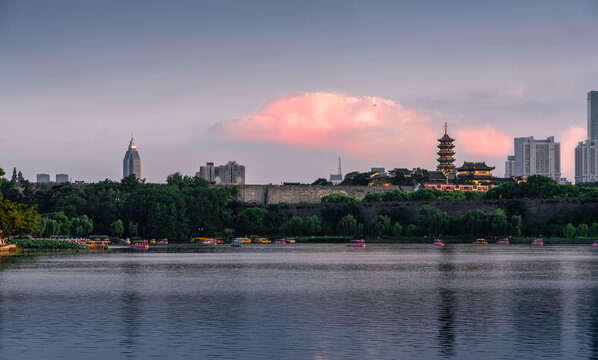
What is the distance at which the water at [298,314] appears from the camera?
24188mm

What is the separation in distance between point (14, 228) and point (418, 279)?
44736 mm

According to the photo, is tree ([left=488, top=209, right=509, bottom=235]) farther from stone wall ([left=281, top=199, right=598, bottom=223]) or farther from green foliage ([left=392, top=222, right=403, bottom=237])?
green foliage ([left=392, top=222, right=403, bottom=237])

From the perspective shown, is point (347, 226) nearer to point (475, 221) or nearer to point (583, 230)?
point (475, 221)

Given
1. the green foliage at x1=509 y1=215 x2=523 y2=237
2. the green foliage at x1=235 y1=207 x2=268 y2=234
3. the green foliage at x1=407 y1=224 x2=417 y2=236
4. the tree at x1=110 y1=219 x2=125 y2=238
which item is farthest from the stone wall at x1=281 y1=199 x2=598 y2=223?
the tree at x1=110 y1=219 x2=125 y2=238

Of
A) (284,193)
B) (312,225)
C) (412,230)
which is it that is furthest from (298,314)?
(284,193)

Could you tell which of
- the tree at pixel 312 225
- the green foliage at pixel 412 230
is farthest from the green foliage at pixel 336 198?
the green foliage at pixel 412 230

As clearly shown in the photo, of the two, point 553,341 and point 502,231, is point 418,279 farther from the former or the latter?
point 502,231

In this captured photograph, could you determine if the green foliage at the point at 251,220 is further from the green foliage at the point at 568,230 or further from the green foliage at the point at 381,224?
the green foliage at the point at 568,230

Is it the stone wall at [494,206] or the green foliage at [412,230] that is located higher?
the stone wall at [494,206]

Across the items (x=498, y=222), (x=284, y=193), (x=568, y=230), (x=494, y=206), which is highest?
(x=284, y=193)

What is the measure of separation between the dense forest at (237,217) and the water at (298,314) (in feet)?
211

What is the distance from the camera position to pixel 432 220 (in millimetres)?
125312

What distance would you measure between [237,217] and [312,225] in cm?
1316

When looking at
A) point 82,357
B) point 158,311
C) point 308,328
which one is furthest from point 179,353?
point 158,311
